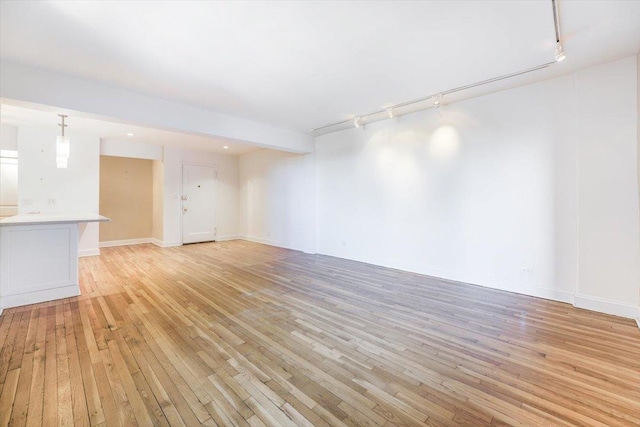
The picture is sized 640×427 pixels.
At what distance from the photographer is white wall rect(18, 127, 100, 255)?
213 inches

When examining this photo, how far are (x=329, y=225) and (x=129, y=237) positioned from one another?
246 inches

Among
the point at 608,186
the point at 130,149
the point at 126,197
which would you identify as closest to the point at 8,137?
the point at 130,149

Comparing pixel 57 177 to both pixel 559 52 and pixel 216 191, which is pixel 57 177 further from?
pixel 559 52

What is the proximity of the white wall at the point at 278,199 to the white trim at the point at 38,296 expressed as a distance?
14.4ft

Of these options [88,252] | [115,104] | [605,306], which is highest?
[115,104]

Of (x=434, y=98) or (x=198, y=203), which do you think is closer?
(x=434, y=98)

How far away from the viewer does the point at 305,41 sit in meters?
2.55

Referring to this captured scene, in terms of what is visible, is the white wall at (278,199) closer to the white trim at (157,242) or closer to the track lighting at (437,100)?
the white trim at (157,242)

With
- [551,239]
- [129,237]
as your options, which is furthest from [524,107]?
[129,237]

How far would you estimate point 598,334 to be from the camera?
8.27 feet

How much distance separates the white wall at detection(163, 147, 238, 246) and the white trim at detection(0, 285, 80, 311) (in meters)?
4.00

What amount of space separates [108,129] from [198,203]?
3.01m

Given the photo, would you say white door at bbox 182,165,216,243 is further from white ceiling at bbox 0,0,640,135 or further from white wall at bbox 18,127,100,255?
white ceiling at bbox 0,0,640,135

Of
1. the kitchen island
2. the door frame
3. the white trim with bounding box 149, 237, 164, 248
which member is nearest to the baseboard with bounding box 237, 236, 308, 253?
the door frame
